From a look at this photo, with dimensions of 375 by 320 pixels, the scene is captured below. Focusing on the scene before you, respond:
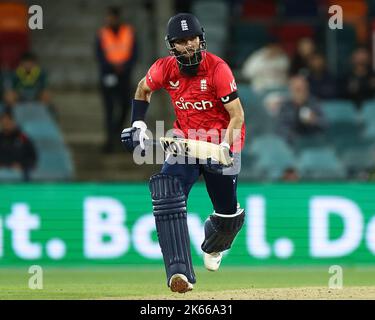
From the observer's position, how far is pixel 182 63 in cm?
1038

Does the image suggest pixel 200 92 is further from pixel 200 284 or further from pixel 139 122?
pixel 200 284

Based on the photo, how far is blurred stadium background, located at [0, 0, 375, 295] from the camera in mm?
15695

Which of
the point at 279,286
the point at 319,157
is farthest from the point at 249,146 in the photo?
the point at 279,286

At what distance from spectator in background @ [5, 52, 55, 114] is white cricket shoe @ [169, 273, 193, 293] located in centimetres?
825

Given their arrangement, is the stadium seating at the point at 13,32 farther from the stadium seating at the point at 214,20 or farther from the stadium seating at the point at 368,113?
the stadium seating at the point at 368,113

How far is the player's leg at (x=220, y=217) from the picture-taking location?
1084 cm

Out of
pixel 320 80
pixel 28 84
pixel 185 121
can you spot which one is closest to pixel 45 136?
pixel 28 84

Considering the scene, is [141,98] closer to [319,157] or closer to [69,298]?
[69,298]

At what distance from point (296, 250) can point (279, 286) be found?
11.4 ft

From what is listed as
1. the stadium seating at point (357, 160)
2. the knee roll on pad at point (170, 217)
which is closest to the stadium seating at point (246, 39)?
the stadium seating at point (357, 160)

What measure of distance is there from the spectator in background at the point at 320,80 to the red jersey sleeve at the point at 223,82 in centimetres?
798

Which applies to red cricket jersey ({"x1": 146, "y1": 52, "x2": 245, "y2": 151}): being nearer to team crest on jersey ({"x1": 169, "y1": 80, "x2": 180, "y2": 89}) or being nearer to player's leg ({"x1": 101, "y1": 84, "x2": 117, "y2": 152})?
team crest on jersey ({"x1": 169, "y1": 80, "x2": 180, "y2": 89})

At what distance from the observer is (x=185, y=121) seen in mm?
10719

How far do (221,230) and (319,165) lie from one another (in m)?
6.49
